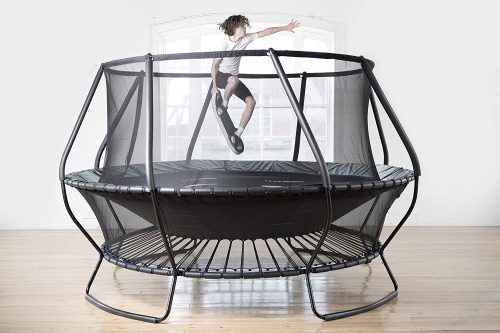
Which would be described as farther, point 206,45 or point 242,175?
point 206,45

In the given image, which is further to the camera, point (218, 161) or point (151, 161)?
point (218, 161)

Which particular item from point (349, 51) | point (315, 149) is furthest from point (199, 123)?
point (349, 51)

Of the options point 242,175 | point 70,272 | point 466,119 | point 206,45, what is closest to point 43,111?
point 206,45

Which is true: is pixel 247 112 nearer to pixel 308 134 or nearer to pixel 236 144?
pixel 236 144

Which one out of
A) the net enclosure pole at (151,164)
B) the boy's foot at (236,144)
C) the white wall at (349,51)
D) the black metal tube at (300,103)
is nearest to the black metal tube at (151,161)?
the net enclosure pole at (151,164)

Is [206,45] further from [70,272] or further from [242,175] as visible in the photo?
[70,272]

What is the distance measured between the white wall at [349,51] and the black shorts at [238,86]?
197 cm

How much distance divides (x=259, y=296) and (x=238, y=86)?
2.96 feet

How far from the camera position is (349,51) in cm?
422

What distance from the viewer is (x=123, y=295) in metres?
2.61

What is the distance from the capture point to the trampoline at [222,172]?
2148 mm

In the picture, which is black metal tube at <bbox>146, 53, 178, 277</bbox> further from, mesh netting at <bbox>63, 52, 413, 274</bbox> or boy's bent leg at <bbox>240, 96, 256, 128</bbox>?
boy's bent leg at <bbox>240, 96, 256, 128</bbox>

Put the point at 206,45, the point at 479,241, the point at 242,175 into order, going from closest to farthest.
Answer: the point at 242,175, the point at 479,241, the point at 206,45

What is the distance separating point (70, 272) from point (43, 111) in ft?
5.25
